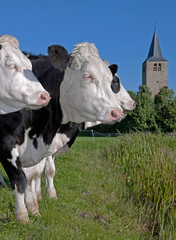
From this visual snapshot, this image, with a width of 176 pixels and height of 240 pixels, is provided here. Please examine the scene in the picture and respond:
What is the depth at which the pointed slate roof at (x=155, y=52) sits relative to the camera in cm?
7288

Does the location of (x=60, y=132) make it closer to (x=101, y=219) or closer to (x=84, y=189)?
(x=101, y=219)

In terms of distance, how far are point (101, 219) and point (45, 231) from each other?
77.7 inches

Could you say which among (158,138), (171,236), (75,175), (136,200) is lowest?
(171,236)

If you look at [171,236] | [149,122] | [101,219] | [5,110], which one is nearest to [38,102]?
[5,110]

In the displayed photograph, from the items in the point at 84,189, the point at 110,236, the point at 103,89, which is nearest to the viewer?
the point at 103,89

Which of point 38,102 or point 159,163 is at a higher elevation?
point 38,102

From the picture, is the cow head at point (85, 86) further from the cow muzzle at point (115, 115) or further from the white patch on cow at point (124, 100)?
the white patch on cow at point (124, 100)

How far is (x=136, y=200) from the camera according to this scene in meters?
7.80

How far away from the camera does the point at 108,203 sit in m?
6.73

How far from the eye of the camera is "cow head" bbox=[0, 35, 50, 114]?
2.72 metres

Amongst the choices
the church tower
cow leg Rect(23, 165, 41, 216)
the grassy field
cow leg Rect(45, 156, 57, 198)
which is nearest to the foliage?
the grassy field

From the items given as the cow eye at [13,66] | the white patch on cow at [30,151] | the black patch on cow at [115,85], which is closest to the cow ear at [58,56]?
the cow eye at [13,66]

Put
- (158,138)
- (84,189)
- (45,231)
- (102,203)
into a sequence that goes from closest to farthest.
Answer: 1. (45,231)
2. (102,203)
3. (84,189)
4. (158,138)

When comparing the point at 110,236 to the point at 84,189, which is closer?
the point at 110,236
